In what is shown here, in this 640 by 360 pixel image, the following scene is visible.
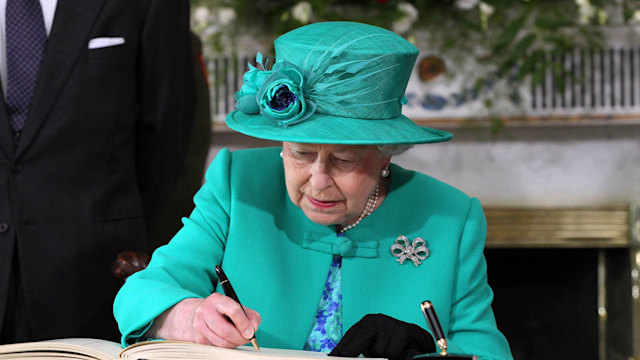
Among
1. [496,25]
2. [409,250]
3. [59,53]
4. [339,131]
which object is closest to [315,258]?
[409,250]

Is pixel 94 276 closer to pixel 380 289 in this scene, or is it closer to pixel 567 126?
pixel 380 289

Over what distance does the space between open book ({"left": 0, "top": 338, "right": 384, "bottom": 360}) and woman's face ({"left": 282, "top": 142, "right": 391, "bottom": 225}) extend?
0.94 ft

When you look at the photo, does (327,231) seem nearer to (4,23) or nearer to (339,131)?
(339,131)

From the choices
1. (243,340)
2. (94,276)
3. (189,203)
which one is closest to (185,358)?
(243,340)

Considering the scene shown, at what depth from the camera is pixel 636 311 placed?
9.81 ft

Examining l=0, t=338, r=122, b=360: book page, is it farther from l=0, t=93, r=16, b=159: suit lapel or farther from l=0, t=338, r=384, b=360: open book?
l=0, t=93, r=16, b=159: suit lapel

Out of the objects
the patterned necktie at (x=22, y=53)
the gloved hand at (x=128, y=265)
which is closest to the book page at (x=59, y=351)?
the gloved hand at (x=128, y=265)

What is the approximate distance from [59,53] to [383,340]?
3.65 feet

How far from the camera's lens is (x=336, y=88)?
133cm

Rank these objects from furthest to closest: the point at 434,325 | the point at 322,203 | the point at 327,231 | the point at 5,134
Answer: the point at 5,134
the point at 327,231
the point at 322,203
the point at 434,325

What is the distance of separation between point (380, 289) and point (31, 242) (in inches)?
33.6

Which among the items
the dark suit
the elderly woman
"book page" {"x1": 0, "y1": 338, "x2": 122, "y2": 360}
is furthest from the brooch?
the dark suit

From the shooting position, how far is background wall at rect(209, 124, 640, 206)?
309 centimetres

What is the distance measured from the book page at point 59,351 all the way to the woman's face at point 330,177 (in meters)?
0.38
